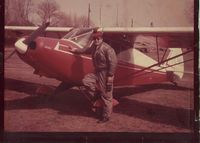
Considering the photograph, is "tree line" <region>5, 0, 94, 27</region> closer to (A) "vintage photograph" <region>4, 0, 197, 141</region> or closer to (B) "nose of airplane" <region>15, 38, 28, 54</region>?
(A) "vintage photograph" <region>4, 0, 197, 141</region>

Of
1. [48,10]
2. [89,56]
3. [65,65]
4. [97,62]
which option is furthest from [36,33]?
[97,62]

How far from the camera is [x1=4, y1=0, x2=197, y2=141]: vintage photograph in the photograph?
397 cm

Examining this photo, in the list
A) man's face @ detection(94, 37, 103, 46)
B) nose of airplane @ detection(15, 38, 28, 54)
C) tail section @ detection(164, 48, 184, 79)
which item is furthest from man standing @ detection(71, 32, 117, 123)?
tail section @ detection(164, 48, 184, 79)

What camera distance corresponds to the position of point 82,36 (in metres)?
4.05

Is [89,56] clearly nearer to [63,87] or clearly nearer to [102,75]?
[102,75]

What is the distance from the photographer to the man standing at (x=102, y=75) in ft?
13.2

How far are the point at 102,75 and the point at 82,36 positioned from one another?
496 millimetres

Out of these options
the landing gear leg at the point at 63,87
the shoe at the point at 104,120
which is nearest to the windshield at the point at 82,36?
the landing gear leg at the point at 63,87

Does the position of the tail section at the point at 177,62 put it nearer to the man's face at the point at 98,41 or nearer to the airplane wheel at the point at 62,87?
the man's face at the point at 98,41

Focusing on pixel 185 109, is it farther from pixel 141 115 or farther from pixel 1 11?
pixel 1 11

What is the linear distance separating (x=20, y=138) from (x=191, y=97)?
1.97 meters

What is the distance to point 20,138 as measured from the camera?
4016 millimetres

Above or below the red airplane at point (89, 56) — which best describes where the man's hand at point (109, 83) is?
below

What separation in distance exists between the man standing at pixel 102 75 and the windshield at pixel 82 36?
7cm
